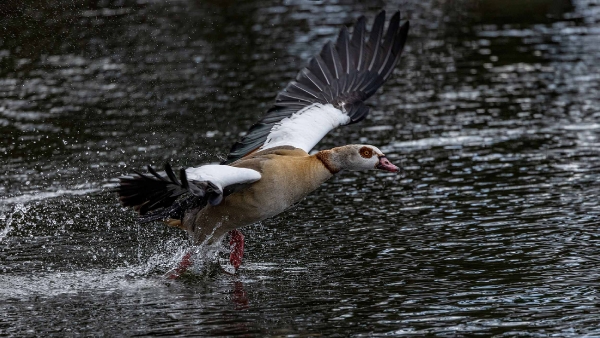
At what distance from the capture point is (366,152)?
9.48m

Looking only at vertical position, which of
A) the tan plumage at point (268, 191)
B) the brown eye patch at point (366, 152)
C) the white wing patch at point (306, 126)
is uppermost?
the white wing patch at point (306, 126)

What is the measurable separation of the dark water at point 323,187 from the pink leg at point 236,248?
19 centimetres

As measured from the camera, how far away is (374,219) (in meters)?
10.9

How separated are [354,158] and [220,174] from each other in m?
1.56

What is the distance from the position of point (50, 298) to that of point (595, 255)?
481 centimetres

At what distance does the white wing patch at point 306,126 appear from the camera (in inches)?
402

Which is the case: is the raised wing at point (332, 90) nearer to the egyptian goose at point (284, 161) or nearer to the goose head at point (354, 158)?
the egyptian goose at point (284, 161)

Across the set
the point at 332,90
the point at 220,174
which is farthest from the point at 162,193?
the point at 332,90

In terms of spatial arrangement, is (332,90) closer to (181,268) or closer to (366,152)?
(366,152)

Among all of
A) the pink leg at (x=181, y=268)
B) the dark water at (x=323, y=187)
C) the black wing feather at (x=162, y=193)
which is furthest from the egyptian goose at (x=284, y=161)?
the dark water at (x=323, y=187)

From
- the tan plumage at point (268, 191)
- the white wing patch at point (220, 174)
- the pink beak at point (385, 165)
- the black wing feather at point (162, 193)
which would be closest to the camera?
the black wing feather at point (162, 193)

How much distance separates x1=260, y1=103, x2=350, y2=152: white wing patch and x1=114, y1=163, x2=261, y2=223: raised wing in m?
1.45

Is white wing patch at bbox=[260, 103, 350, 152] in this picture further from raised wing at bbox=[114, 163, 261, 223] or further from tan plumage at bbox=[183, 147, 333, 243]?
raised wing at bbox=[114, 163, 261, 223]

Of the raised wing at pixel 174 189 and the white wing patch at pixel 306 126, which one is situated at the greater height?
the white wing patch at pixel 306 126
